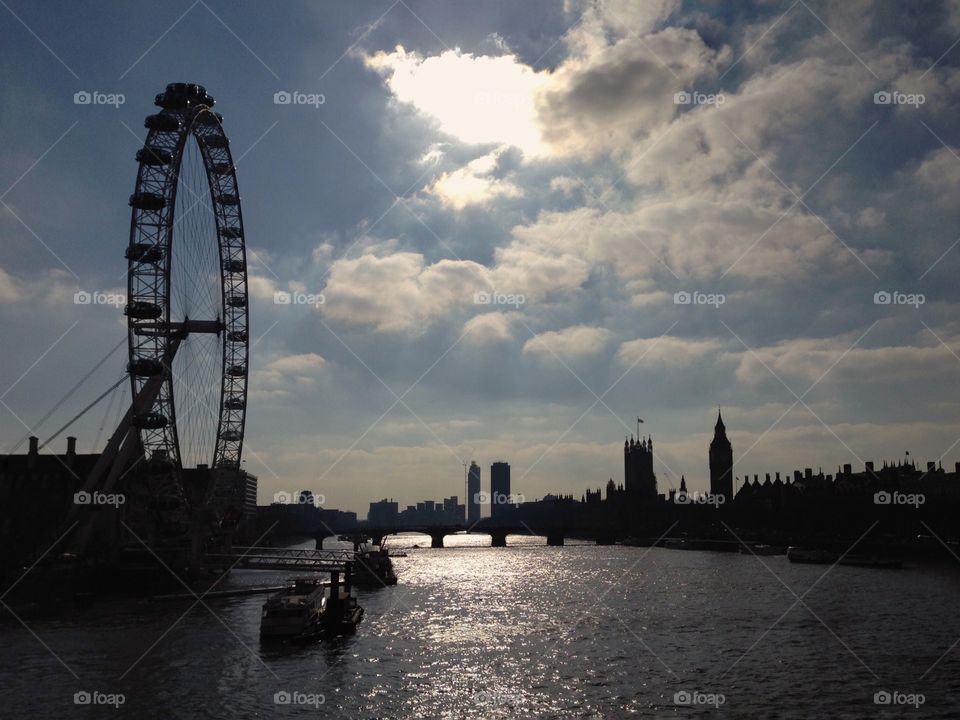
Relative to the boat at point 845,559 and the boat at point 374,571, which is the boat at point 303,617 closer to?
the boat at point 374,571

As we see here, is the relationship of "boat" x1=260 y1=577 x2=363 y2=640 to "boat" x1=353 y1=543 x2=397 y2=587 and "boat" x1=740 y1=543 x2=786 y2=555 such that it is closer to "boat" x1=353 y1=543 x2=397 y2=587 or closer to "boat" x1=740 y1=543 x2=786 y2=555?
"boat" x1=353 y1=543 x2=397 y2=587

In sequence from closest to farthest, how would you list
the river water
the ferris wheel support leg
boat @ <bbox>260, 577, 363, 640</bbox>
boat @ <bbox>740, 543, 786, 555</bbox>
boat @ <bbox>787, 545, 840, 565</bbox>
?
the river water
boat @ <bbox>260, 577, 363, 640</bbox>
the ferris wheel support leg
boat @ <bbox>787, 545, 840, 565</bbox>
boat @ <bbox>740, 543, 786, 555</bbox>

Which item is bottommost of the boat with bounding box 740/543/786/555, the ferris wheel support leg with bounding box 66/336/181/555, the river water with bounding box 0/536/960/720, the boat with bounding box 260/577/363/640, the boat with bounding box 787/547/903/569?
the boat with bounding box 740/543/786/555

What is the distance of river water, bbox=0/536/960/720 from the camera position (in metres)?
33.0

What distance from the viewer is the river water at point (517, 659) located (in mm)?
33000

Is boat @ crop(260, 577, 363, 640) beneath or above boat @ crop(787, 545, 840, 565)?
above

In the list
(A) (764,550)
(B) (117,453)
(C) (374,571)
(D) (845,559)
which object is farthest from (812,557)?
(B) (117,453)

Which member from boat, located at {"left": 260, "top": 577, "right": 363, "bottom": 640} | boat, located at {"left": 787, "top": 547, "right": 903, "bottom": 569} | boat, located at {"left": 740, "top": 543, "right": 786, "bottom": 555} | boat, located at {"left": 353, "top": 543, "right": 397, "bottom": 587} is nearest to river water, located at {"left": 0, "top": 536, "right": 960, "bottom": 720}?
boat, located at {"left": 260, "top": 577, "right": 363, "bottom": 640}

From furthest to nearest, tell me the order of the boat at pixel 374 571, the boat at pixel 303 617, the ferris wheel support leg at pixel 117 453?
the boat at pixel 374 571, the ferris wheel support leg at pixel 117 453, the boat at pixel 303 617

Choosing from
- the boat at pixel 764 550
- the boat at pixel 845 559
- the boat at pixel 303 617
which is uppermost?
the boat at pixel 303 617

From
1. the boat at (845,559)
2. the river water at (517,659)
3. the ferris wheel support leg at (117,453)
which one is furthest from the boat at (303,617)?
the boat at (845,559)

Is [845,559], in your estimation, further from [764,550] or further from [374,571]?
[374,571]

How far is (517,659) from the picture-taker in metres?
42.2

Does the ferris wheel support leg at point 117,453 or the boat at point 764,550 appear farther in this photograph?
the boat at point 764,550
